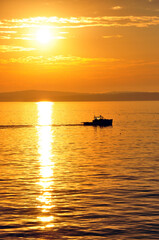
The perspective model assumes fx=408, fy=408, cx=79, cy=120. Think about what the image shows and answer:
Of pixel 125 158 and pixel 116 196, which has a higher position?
pixel 125 158

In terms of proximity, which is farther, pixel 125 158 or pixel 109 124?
pixel 109 124

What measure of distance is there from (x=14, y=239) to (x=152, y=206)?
14.2 meters

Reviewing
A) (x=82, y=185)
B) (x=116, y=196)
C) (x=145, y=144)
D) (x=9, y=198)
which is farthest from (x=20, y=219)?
(x=145, y=144)

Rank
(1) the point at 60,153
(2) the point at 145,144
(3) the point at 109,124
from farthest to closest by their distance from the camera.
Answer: (3) the point at 109,124
(2) the point at 145,144
(1) the point at 60,153

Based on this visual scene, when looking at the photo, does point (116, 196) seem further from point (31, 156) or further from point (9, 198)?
point (31, 156)

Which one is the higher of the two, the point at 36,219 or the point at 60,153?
the point at 60,153

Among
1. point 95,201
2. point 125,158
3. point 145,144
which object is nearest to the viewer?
point 95,201

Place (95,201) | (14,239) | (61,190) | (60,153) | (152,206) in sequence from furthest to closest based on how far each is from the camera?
(60,153) < (61,190) < (95,201) < (152,206) < (14,239)

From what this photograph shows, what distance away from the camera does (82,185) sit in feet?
158

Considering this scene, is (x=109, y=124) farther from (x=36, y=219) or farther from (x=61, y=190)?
(x=36, y=219)

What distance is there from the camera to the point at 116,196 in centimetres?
4203

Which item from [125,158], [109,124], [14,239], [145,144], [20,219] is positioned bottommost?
[14,239]

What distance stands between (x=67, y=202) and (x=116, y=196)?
541 cm

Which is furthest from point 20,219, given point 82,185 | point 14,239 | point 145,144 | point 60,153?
point 145,144
